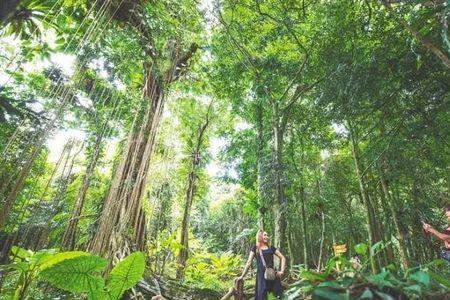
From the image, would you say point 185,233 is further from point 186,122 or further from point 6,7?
point 6,7

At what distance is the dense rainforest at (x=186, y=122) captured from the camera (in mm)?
2621

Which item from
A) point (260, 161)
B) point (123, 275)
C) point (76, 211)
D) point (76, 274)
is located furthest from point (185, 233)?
point (76, 274)

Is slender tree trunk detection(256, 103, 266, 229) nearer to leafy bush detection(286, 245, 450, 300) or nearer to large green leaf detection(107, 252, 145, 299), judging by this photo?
large green leaf detection(107, 252, 145, 299)

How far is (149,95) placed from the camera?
18.2 ft

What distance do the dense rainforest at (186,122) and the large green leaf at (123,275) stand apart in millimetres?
10

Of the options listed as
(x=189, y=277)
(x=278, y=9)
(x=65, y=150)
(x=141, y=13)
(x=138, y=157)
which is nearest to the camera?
(x=65, y=150)

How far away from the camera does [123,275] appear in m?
2.63

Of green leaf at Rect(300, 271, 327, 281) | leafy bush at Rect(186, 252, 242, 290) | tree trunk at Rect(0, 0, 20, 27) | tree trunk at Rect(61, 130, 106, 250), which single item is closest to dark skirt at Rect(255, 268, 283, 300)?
tree trunk at Rect(61, 130, 106, 250)

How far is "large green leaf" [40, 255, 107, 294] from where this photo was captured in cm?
243

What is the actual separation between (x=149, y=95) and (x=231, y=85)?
2707 mm

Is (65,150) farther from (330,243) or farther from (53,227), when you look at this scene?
(330,243)

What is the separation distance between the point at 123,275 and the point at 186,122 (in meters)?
6.96

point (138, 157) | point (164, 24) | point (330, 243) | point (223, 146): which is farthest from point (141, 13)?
point (330, 243)

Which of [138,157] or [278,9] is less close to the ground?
[278,9]
